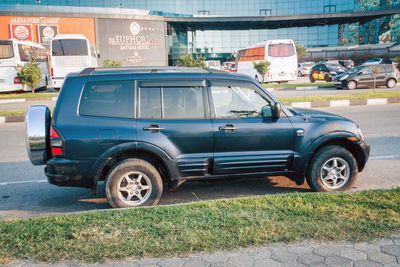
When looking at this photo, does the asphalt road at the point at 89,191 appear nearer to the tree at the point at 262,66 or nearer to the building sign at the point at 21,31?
the tree at the point at 262,66

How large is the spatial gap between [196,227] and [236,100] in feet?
6.46

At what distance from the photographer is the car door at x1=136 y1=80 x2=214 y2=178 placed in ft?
15.6

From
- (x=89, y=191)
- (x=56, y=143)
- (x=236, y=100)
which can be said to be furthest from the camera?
(x=89, y=191)

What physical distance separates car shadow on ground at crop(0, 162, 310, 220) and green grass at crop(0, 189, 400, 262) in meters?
0.92

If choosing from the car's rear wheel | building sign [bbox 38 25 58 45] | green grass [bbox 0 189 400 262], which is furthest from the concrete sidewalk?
building sign [bbox 38 25 58 45]

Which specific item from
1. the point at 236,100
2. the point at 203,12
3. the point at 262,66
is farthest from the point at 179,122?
the point at 203,12

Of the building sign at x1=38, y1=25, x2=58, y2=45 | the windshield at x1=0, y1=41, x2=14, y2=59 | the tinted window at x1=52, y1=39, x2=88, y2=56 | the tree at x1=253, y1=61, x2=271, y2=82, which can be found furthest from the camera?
the building sign at x1=38, y1=25, x2=58, y2=45

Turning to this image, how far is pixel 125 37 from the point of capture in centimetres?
4503

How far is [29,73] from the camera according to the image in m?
21.8

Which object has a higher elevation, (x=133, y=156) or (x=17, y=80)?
(x=17, y=80)

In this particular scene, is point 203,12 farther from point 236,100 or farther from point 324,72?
point 236,100

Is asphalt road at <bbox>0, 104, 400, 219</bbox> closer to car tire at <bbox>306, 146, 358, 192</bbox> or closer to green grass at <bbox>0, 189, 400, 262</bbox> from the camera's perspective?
car tire at <bbox>306, 146, 358, 192</bbox>

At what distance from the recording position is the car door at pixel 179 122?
15.6 ft

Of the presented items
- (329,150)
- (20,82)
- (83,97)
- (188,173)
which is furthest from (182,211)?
(20,82)
